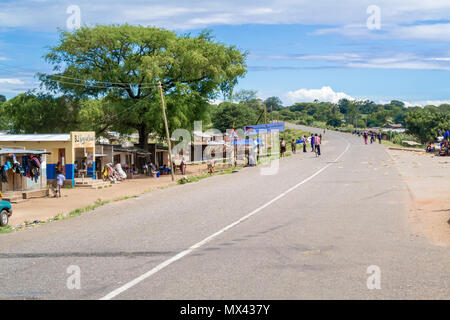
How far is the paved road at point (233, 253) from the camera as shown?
691 centimetres

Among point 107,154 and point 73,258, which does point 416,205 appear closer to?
point 73,258

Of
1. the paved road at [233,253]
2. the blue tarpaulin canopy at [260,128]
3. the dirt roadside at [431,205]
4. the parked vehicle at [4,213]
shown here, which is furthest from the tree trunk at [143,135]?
the parked vehicle at [4,213]

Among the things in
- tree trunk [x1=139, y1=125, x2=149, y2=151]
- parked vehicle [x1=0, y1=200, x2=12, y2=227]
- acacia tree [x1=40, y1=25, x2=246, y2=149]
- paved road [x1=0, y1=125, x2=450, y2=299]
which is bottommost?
parked vehicle [x1=0, y1=200, x2=12, y2=227]

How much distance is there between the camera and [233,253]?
919 cm

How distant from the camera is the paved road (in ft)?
22.7

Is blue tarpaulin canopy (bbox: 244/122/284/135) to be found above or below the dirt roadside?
above

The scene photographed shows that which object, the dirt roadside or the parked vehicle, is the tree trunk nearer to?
the dirt roadside

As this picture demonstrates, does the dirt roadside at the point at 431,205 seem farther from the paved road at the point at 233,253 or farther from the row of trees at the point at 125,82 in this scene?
the row of trees at the point at 125,82

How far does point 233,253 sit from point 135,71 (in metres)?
36.6

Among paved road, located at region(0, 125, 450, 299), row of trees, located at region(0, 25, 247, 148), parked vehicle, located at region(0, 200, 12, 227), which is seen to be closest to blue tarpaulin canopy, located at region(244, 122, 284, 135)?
row of trees, located at region(0, 25, 247, 148)

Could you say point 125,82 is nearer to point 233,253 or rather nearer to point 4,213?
point 4,213

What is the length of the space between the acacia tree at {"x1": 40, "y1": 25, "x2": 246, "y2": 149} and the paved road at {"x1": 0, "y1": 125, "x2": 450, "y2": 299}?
26.3m

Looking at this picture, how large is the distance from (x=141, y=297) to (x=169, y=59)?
38187mm

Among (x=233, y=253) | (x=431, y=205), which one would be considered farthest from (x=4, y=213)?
(x=431, y=205)
